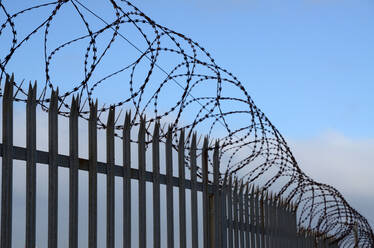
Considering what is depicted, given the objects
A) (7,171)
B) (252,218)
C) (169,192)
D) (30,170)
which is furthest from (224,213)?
(7,171)

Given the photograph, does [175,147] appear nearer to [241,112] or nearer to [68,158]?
[241,112]

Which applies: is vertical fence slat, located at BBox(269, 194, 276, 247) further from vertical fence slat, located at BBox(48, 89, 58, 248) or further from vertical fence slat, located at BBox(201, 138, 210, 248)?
vertical fence slat, located at BBox(48, 89, 58, 248)

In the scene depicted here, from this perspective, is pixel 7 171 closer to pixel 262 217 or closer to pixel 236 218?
pixel 236 218

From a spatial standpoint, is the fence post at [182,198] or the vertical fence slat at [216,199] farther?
the vertical fence slat at [216,199]

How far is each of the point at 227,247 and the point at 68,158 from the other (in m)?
3.19

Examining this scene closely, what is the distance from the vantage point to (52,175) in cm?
472

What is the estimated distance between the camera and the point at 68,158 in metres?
4.89

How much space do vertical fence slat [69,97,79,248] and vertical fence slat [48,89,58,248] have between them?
15cm

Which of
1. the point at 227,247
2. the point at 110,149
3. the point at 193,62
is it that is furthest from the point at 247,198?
the point at 110,149

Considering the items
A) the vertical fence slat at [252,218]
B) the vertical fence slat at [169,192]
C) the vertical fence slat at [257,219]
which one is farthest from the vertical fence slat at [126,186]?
the vertical fence slat at [257,219]

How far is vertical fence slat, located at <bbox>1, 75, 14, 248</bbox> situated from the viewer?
14.3ft

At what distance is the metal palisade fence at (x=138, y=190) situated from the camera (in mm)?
4527

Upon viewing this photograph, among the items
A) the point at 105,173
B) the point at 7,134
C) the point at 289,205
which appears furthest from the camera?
the point at 289,205

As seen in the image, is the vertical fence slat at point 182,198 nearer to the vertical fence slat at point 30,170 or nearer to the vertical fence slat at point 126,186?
the vertical fence slat at point 126,186
